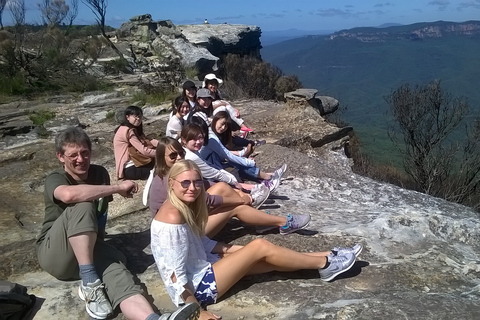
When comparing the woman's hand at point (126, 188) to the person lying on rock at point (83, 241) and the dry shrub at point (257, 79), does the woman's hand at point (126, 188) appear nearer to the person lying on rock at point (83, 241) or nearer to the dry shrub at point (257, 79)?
the person lying on rock at point (83, 241)

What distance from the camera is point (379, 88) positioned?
13550 centimetres

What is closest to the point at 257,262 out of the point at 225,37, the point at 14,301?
the point at 14,301

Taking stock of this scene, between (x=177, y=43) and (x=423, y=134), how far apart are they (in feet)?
44.1

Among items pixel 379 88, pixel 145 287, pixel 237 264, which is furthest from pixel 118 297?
pixel 379 88

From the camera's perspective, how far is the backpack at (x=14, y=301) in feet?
8.93

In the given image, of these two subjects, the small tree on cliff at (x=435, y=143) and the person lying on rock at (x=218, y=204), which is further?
the small tree on cliff at (x=435, y=143)

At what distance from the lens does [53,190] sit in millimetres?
2988

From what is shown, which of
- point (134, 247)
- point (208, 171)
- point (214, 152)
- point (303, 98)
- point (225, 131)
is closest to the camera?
point (134, 247)

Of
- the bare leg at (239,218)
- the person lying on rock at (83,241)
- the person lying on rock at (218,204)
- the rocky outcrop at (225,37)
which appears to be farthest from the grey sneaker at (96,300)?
the rocky outcrop at (225,37)

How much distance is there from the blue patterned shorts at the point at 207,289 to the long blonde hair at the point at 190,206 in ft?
0.86

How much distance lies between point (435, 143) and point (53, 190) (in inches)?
631

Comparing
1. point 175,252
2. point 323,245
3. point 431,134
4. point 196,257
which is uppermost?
point 175,252

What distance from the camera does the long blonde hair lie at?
278cm

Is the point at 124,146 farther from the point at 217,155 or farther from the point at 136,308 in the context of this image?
the point at 136,308
